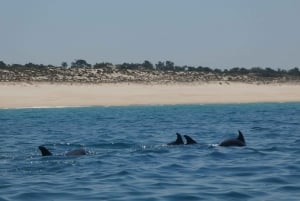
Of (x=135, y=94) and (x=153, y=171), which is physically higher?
(x=135, y=94)

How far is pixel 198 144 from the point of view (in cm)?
→ 1970

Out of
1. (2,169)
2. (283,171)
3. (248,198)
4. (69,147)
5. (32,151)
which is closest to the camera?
(248,198)

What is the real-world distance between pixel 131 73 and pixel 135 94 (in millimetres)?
14255

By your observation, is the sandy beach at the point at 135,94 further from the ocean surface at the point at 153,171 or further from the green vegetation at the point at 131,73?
the ocean surface at the point at 153,171

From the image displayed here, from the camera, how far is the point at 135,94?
75.7 metres

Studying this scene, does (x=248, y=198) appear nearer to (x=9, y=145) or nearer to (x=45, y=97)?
(x=9, y=145)

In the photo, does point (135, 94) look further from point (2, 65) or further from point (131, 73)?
point (2, 65)

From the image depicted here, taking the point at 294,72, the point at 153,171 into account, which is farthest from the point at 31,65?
the point at 153,171

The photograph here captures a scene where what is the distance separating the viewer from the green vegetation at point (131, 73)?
8338 centimetres

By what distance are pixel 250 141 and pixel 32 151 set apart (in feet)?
21.4

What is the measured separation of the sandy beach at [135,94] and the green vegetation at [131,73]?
146 inches

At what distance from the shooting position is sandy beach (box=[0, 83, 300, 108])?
6900cm

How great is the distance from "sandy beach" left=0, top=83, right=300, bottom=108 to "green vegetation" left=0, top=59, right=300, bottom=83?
3.72m

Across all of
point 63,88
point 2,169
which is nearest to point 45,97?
point 63,88
